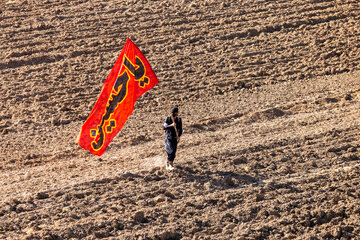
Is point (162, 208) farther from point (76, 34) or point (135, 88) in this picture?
point (76, 34)

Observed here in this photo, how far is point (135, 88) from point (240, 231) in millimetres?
3259

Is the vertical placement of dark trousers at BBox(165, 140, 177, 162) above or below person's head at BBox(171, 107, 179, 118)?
below

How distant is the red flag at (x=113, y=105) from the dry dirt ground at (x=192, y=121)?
935mm

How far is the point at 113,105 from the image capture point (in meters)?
9.95

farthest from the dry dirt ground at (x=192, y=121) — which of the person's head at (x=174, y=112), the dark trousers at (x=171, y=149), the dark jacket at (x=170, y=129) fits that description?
the person's head at (x=174, y=112)

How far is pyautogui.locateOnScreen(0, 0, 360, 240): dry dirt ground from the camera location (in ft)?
30.5

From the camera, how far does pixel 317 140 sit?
456 inches

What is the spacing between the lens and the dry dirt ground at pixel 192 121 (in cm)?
928

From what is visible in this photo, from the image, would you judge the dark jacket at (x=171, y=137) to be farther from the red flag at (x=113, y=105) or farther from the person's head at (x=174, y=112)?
the red flag at (x=113, y=105)

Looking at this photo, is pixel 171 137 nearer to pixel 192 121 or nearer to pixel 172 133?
pixel 172 133

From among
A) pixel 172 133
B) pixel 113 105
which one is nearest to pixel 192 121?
pixel 172 133

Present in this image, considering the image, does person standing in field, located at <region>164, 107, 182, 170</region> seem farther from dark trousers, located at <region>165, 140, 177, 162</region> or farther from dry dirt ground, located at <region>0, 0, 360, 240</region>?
dry dirt ground, located at <region>0, 0, 360, 240</region>

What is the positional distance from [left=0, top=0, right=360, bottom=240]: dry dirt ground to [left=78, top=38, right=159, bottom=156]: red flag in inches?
36.8

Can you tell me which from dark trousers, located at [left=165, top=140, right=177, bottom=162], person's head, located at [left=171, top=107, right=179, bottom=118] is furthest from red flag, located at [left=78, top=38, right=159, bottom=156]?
dark trousers, located at [left=165, top=140, right=177, bottom=162]
